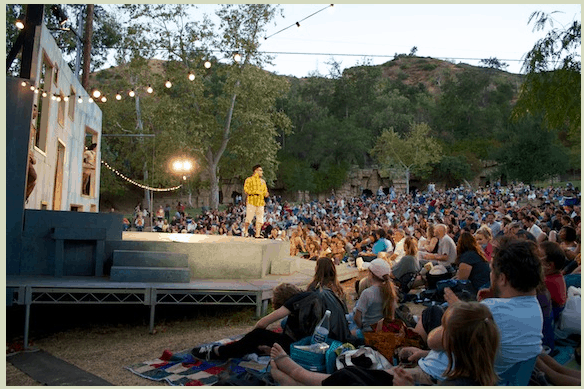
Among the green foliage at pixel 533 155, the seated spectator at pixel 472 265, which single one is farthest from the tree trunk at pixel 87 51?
the green foliage at pixel 533 155

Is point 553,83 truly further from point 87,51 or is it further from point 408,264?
point 87,51

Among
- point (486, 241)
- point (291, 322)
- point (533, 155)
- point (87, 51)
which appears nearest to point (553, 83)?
point (486, 241)

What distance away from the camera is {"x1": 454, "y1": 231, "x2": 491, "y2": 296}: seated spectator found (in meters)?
5.68

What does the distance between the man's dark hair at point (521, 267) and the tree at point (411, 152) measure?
38.6 m

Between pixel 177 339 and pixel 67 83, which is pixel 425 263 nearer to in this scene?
pixel 177 339

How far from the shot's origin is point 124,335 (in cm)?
673

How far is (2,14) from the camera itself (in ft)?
21.4

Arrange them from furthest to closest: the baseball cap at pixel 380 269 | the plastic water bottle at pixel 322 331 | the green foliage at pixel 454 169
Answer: the green foliage at pixel 454 169, the baseball cap at pixel 380 269, the plastic water bottle at pixel 322 331

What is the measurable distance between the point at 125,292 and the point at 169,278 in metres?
0.69

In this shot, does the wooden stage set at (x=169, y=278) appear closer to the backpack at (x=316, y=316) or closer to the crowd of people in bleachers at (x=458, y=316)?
the crowd of people in bleachers at (x=458, y=316)

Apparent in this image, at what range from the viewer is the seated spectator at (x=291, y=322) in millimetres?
4520

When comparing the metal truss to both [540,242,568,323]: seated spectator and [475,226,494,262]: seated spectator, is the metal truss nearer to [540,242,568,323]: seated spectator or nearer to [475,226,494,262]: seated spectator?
[475,226,494,262]: seated spectator

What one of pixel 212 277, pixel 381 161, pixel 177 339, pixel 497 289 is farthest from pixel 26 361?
pixel 381 161

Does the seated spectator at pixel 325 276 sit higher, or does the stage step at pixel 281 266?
the seated spectator at pixel 325 276
